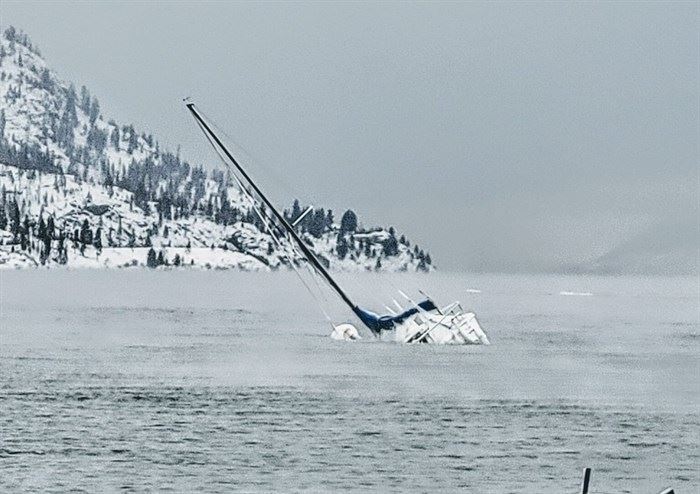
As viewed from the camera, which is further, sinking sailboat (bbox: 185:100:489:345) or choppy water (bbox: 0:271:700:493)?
sinking sailboat (bbox: 185:100:489:345)

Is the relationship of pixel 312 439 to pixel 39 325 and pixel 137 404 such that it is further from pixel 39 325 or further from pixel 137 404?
Answer: pixel 39 325

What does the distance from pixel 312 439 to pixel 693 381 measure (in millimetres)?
43692

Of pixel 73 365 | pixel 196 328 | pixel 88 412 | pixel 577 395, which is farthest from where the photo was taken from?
pixel 196 328

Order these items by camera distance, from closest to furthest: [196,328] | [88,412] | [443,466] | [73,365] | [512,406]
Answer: [443,466], [88,412], [512,406], [73,365], [196,328]

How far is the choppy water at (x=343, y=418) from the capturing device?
60.1m

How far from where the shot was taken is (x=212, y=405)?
84.4m

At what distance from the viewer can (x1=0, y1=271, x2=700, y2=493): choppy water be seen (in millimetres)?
60062

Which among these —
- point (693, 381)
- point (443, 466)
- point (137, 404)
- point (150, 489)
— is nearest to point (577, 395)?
point (693, 381)

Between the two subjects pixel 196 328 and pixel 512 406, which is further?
pixel 196 328

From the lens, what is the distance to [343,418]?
78.1 metres

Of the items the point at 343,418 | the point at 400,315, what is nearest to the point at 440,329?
the point at 400,315

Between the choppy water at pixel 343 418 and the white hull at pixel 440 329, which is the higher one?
the white hull at pixel 440 329

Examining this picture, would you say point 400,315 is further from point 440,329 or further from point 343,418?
point 343,418

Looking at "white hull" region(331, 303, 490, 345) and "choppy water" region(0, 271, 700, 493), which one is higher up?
"white hull" region(331, 303, 490, 345)
